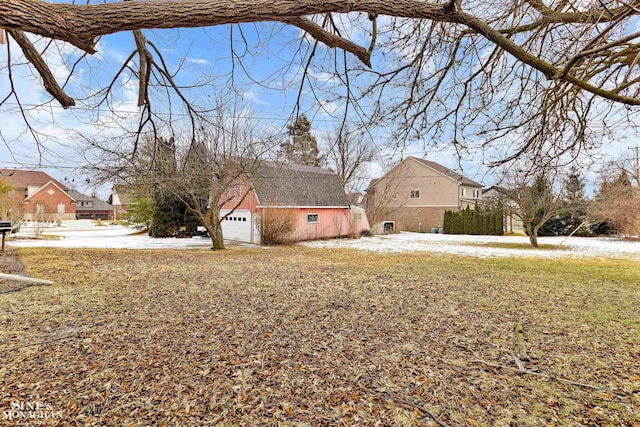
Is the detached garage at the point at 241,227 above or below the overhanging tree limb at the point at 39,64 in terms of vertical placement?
below

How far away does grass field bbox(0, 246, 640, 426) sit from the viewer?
7.34ft

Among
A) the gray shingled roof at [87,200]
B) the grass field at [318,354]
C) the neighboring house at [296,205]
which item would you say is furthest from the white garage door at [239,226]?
the gray shingled roof at [87,200]

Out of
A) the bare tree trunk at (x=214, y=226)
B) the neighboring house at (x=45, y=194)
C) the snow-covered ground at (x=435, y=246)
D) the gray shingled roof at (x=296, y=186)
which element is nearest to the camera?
the bare tree trunk at (x=214, y=226)

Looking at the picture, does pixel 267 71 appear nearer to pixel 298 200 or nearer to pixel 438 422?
pixel 438 422

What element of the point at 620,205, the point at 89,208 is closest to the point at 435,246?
the point at 620,205

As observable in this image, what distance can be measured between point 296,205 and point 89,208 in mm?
41218

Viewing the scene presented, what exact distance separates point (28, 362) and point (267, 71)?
3435mm

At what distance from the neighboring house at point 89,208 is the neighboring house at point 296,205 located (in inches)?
1461

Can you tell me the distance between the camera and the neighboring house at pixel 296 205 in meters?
14.9

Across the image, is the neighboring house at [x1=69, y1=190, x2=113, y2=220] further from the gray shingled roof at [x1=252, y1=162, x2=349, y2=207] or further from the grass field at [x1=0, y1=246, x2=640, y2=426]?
the grass field at [x1=0, y1=246, x2=640, y2=426]

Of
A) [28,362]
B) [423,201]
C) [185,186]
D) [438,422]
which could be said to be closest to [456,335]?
[438,422]

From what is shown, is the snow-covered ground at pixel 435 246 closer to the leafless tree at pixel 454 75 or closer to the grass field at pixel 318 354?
the grass field at pixel 318 354

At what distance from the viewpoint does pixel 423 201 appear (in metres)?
27.5

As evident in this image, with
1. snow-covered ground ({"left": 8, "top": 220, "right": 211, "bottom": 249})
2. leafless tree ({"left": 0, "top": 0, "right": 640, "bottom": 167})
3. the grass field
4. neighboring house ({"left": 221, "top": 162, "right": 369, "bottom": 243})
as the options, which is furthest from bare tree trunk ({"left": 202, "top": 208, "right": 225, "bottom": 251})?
leafless tree ({"left": 0, "top": 0, "right": 640, "bottom": 167})
